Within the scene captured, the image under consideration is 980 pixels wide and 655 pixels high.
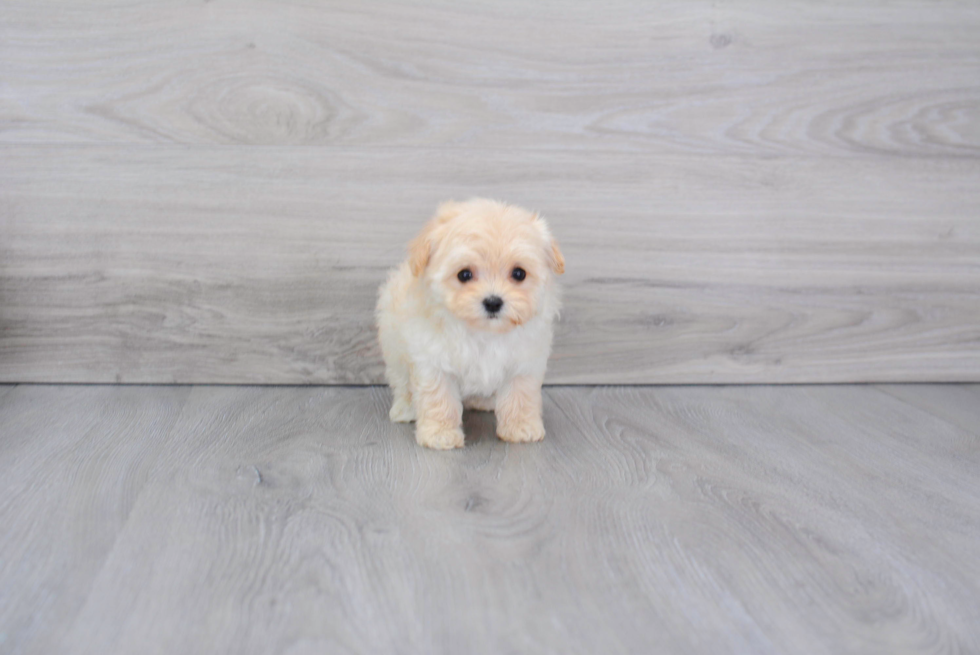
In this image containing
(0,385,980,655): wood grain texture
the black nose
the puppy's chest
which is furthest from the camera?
the puppy's chest

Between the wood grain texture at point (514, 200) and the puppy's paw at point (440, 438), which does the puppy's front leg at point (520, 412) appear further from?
the wood grain texture at point (514, 200)

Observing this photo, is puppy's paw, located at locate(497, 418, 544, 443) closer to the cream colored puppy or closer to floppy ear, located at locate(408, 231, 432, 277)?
the cream colored puppy

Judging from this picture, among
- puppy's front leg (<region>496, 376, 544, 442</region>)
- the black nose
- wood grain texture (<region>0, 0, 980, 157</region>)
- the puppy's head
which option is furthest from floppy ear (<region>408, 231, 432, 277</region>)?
wood grain texture (<region>0, 0, 980, 157</region>)

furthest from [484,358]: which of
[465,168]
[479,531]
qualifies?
[465,168]

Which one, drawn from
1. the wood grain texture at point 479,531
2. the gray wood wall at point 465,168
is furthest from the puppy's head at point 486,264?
the gray wood wall at point 465,168

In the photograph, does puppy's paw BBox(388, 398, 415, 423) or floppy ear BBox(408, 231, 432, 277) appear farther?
puppy's paw BBox(388, 398, 415, 423)

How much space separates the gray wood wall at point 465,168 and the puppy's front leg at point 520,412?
0.42 m

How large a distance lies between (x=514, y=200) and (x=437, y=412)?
2.04 ft

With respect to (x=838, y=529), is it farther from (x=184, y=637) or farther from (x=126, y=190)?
(x=126, y=190)

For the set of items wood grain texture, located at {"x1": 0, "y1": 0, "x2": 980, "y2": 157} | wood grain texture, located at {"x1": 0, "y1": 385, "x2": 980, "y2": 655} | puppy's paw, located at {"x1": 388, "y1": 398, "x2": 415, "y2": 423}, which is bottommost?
puppy's paw, located at {"x1": 388, "y1": 398, "x2": 415, "y2": 423}

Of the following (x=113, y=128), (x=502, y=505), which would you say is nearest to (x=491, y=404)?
(x=502, y=505)

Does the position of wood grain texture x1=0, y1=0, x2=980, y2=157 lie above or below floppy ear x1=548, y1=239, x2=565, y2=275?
above

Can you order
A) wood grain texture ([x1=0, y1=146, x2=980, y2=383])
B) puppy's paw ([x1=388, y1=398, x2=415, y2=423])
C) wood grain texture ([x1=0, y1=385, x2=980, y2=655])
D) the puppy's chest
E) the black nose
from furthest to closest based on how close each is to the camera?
1. wood grain texture ([x1=0, y1=146, x2=980, y2=383])
2. puppy's paw ([x1=388, y1=398, x2=415, y2=423])
3. the puppy's chest
4. the black nose
5. wood grain texture ([x1=0, y1=385, x2=980, y2=655])

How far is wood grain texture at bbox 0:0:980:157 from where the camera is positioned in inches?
68.2
